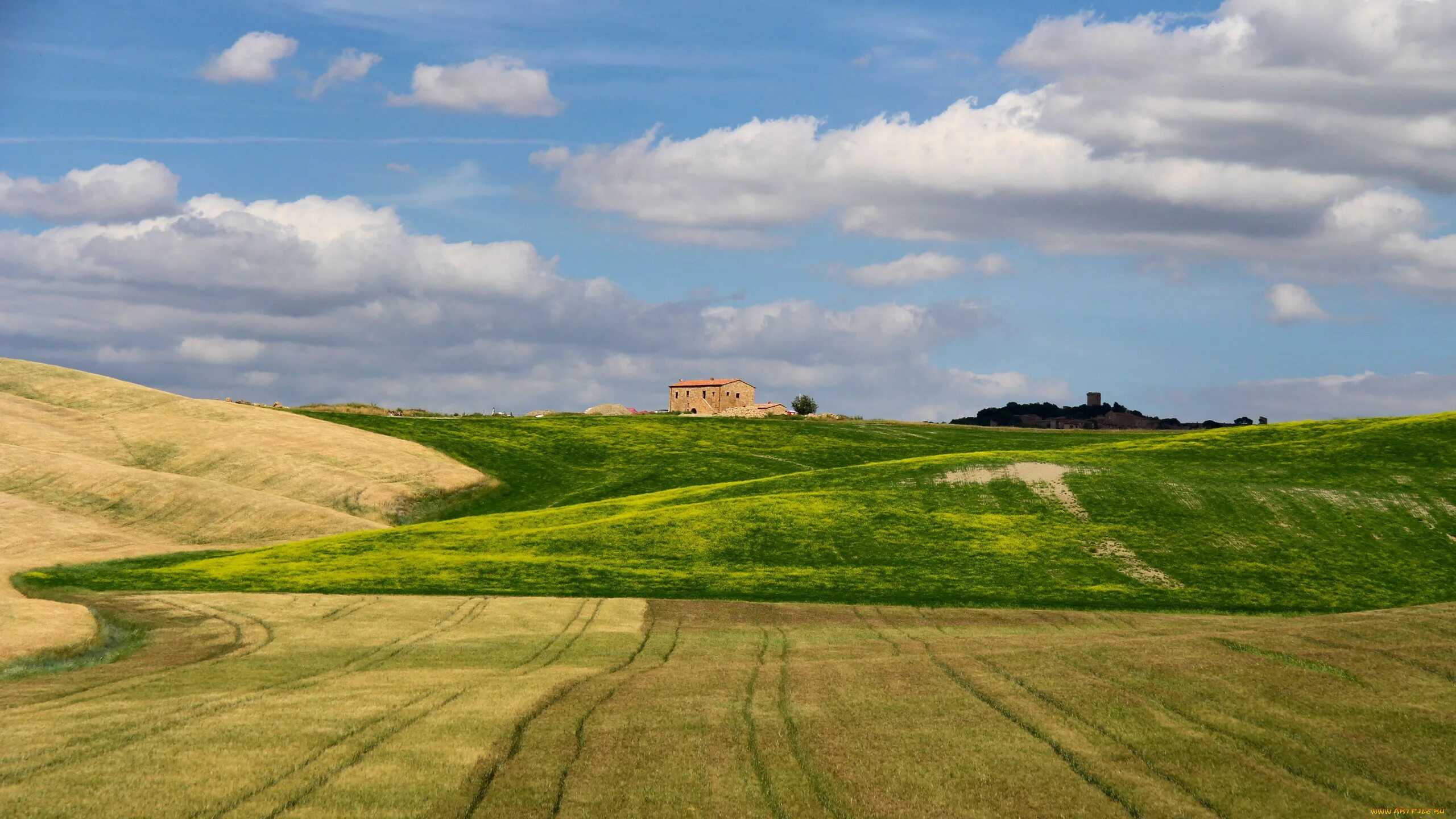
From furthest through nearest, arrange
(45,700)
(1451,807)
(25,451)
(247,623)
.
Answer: (25,451) → (247,623) → (45,700) → (1451,807)

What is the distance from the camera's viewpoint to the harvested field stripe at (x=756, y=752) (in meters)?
19.6

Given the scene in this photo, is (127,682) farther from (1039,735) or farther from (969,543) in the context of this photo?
(969,543)

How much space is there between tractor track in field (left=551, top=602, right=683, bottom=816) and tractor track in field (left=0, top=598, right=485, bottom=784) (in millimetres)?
8565

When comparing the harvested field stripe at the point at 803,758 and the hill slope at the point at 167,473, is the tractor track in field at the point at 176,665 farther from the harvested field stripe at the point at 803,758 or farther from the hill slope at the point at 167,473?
the harvested field stripe at the point at 803,758

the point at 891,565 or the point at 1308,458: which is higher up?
the point at 1308,458

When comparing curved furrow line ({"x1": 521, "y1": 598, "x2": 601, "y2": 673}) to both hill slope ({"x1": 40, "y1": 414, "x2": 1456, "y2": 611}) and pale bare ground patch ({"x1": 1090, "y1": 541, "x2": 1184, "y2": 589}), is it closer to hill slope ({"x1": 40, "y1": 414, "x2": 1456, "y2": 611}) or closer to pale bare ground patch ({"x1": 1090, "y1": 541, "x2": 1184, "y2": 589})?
hill slope ({"x1": 40, "y1": 414, "x2": 1456, "y2": 611})

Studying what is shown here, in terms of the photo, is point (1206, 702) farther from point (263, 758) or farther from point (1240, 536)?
point (1240, 536)

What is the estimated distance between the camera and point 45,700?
28.4m

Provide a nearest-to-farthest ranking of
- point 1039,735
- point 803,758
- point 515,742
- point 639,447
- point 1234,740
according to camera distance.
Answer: point 803,758
point 515,742
point 1234,740
point 1039,735
point 639,447

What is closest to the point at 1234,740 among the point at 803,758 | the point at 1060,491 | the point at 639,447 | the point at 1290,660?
the point at 1290,660

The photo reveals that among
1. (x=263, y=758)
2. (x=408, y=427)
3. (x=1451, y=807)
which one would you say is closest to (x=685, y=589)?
(x=263, y=758)

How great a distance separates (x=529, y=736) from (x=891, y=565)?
139ft

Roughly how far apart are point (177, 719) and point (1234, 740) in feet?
77.7

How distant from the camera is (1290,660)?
97.3ft
